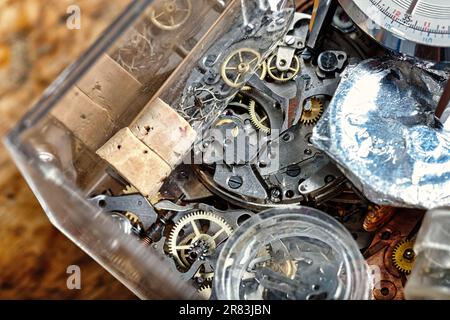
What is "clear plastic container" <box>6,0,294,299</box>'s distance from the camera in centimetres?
130

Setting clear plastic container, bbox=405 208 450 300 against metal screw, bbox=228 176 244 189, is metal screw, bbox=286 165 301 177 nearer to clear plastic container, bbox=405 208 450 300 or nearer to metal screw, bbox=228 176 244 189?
metal screw, bbox=228 176 244 189

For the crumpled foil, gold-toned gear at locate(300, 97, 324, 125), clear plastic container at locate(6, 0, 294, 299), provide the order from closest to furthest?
clear plastic container at locate(6, 0, 294, 299), the crumpled foil, gold-toned gear at locate(300, 97, 324, 125)

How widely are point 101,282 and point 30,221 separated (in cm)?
17

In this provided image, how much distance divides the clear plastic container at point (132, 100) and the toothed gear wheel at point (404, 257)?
347 millimetres

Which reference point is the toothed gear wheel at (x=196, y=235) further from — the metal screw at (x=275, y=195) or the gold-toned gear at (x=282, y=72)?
the gold-toned gear at (x=282, y=72)

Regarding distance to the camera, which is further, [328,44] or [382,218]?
[328,44]

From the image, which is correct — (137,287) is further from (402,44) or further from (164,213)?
(402,44)

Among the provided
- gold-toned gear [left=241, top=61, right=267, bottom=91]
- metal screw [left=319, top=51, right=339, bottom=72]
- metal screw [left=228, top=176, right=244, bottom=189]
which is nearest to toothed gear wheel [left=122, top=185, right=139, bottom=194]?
metal screw [left=228, top=176, right=244, bottom=189]

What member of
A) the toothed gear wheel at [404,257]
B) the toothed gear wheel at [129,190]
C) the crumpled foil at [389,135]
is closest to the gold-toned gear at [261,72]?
the crumpled foil at [389,135]

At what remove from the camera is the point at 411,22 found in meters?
1.46

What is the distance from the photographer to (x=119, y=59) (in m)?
1.46
